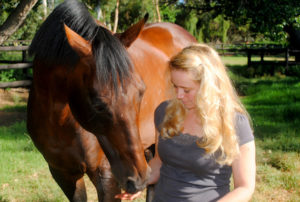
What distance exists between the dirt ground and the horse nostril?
5143 mm

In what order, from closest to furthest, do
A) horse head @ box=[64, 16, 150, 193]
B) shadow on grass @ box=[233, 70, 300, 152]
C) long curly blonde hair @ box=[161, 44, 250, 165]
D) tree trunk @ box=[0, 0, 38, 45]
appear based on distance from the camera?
1. long curly blonde hair @ box=[161, 44, 250, 165]
2. horse head @ box=[64, 16, 150, 193]
3. tree trunk @ box=[0, 0, 38, 45]
4. shadow on grass @ box=[233, 70, 300, 152]

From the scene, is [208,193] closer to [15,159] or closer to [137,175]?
[137,175]

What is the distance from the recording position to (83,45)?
1.79 metres

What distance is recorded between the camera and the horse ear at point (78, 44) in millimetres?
1725

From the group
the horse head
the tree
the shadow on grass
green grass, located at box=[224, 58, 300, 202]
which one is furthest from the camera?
the tree

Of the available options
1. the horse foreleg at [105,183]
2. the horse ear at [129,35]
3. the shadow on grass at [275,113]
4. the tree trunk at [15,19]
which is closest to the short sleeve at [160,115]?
the horse ear at [129,35]

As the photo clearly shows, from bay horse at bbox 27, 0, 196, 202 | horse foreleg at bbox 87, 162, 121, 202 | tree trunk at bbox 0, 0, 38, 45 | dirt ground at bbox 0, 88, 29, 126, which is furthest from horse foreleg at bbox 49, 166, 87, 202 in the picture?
dirt ground at bbox 0, 88, 29, 126

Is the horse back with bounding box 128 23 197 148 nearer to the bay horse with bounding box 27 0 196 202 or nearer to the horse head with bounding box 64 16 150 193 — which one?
the bay horse with bounding box 27 0 196 202

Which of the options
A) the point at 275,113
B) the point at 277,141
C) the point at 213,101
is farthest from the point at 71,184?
the point at 275,113

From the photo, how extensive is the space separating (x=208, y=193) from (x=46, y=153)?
1.23 meters

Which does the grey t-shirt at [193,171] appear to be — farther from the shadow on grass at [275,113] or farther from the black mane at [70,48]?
the shadow on grass at [275,113]

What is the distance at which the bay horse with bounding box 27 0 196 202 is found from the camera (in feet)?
5.71

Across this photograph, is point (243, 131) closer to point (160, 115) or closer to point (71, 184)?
point (160, 115)

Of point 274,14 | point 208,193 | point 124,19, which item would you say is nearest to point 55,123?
point 208,193
